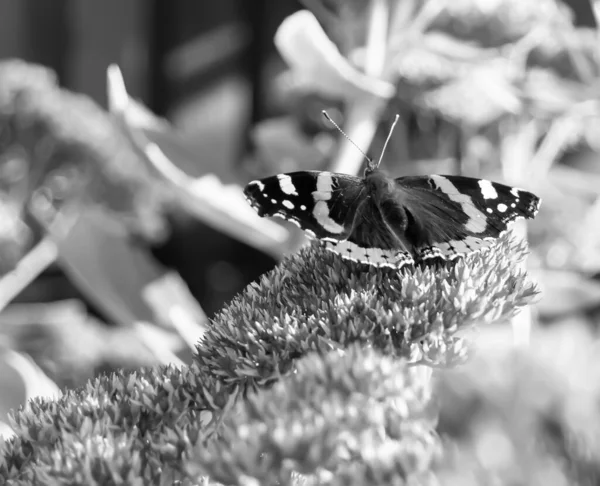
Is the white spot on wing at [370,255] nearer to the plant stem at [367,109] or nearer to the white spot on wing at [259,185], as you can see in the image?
the white spot on wing at [259,185]

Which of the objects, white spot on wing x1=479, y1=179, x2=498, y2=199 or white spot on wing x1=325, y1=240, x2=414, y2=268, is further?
white spot on wing x1=479, y1=179, x2=498, y2=199

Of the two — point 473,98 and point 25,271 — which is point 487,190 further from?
point 25,271

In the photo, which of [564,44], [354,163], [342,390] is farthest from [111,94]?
[564,44]

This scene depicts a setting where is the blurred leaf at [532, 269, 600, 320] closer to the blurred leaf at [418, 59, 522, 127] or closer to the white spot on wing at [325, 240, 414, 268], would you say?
the blurred leaf at [418, 59, 522, 127]

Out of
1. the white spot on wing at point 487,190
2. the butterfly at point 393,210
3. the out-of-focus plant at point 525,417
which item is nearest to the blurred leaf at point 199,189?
the butterfly at point 393,210

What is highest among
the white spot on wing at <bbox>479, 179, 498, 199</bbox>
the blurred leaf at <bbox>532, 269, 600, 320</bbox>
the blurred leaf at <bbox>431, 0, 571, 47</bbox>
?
the blurred leaf at <bbox>431, 0, 571, 47</bbox>

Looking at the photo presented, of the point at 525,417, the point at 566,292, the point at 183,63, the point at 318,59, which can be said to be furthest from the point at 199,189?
the point at 183,63

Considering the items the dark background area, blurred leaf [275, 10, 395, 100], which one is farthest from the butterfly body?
the dark background area

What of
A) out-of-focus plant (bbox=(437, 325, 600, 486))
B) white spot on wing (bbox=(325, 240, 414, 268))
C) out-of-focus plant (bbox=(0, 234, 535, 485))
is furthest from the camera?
white spot on wing (bbox=(325, 240, 414, 268))
